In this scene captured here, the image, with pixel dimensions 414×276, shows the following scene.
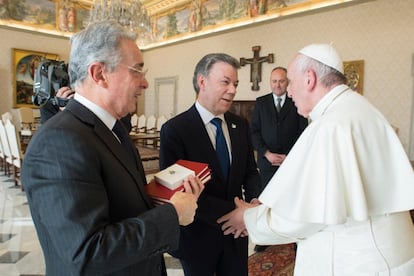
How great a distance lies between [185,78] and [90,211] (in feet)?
36.8

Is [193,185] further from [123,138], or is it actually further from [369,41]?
[369,41]

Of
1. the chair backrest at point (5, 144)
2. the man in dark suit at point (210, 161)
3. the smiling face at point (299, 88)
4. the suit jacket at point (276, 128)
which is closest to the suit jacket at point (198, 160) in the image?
the man in dark suit at point (210, 161)

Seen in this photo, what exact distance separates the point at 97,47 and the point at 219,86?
0.85 metres

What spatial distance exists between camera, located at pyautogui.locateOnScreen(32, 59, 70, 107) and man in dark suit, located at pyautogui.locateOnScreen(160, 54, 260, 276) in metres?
1.17

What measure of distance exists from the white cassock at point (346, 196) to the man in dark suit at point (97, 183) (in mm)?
421

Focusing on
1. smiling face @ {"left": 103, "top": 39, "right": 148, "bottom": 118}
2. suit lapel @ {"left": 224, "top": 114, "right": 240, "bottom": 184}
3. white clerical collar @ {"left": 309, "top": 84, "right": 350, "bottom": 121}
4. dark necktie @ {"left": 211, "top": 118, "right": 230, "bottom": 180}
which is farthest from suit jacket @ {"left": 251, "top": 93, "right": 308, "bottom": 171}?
smiling face @ {"left": 103, "top": 39, "right": 148, "bottom": 118}

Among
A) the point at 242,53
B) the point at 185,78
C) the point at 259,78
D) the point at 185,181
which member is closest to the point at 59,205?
the point at 185,181

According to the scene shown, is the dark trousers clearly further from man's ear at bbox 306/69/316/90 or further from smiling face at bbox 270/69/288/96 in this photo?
smiling face at bbox 270/69/288/96

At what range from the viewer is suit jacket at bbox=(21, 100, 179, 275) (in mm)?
896

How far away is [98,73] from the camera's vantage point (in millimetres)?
1119

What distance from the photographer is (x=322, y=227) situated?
1.32m

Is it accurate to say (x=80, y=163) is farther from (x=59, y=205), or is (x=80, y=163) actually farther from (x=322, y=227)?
(x=322, y=227)

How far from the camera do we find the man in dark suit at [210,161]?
1742mm

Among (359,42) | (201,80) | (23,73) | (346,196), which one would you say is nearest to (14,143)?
(201,80)
